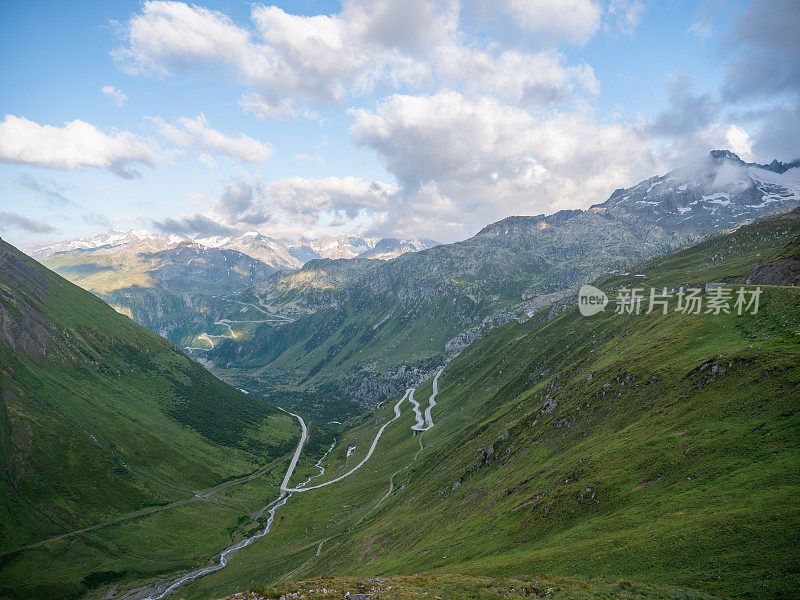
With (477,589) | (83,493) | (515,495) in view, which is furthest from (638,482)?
(83,493)

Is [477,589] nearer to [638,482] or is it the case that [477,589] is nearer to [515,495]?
[638,482]

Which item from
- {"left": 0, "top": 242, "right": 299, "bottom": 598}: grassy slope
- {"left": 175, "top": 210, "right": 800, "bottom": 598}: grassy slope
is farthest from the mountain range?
{"left": 0, "top": 242, "right": 299, "bottom": 598}: grassy slope

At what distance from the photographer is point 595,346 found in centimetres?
12644

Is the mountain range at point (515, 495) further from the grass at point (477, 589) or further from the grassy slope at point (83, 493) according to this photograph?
the grassy slope at point (83, 493)

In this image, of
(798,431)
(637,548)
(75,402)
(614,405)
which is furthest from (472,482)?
(75,402)

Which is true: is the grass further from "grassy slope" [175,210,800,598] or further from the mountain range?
"grassy slope" [175,210,800,598]

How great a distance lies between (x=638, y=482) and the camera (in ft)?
148

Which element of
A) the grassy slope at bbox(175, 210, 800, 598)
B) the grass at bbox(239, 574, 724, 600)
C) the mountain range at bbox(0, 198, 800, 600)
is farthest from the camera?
the mountain range at bbox(0, 198, 800, 600)

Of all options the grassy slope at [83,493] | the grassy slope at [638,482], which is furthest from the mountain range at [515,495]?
the grassy slope at [83,493]

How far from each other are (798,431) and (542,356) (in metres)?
123

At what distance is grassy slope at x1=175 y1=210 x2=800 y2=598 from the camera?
31.3 metres

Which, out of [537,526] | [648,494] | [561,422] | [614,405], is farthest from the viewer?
[561,422]

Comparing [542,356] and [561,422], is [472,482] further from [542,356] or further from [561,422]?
[542,356]

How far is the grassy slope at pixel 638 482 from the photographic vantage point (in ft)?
103
